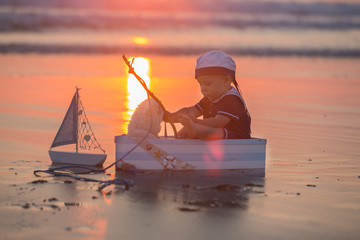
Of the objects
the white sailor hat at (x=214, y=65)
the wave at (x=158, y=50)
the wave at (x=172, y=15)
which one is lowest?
the white sailor hat at (x=214, y=65)

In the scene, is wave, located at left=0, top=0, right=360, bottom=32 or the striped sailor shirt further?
wave, located at left=0, top=0, right=360, bottom=32

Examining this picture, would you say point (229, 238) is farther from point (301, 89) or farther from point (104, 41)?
point (104, 41)

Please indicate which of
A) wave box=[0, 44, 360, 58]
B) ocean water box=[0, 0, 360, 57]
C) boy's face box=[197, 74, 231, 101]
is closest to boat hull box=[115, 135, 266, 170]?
boy's face box=[197, 74, 231, 101]

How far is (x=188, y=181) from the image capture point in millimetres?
5527

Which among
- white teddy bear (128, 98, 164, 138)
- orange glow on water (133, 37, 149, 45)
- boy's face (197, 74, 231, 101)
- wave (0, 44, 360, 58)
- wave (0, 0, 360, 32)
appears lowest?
white teddy bear (128, 98, 164, 138)

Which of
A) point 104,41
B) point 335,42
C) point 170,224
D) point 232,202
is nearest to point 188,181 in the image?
point 232,202

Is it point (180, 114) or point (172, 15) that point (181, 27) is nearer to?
point (172, 15)

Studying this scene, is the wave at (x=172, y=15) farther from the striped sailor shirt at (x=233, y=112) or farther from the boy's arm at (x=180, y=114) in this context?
the striped sailor shirt at (x=233, y=112)

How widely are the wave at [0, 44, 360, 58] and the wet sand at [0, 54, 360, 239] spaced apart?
8.64 m

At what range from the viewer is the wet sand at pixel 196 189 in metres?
4.09

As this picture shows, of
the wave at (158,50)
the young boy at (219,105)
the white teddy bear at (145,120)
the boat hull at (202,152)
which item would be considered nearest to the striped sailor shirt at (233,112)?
the young boy at (219,105)

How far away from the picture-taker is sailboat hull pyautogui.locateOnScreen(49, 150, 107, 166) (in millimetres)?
6078

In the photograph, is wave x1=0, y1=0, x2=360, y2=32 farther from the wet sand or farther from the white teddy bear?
the white teddy bear

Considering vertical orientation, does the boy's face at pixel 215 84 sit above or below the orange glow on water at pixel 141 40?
below
